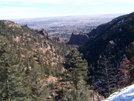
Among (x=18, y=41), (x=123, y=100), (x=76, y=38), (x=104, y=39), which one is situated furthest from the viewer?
(x=76, y=38)

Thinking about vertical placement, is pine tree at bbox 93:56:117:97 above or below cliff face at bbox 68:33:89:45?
above

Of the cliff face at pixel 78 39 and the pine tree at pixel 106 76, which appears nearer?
the pine tree at pixel 106 76

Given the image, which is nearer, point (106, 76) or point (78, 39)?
point (106, 76)

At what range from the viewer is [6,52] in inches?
541

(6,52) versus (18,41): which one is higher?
(6,52)

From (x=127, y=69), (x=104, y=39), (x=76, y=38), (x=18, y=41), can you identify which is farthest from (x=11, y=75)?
(x=76, y=38)

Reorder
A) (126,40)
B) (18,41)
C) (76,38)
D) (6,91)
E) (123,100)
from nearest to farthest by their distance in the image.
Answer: (123,100)
(6,91)
(126,40)
(18,41)
(76,38)

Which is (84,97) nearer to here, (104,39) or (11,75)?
(11,75)

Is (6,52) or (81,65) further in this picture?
(81,65)

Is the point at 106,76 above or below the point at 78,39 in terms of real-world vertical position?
above

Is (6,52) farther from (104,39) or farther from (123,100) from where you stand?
(104,39)

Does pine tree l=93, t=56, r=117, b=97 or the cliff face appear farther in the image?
the cliff face

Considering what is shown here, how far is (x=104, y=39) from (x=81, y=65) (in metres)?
83.0

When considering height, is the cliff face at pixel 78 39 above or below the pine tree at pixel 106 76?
below
